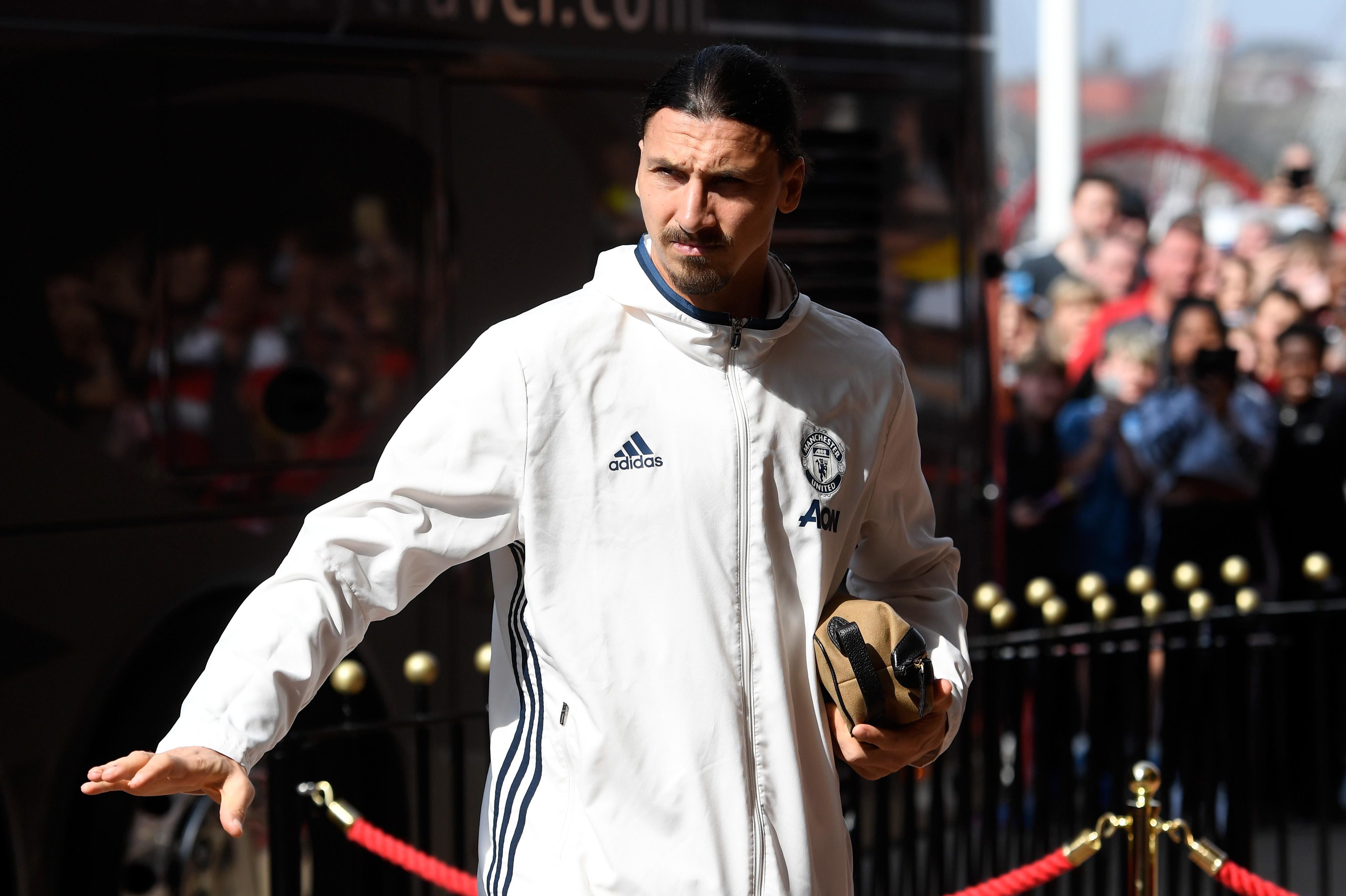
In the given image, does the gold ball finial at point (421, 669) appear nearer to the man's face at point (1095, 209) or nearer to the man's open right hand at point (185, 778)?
the man's open right hand at point (185, 778)

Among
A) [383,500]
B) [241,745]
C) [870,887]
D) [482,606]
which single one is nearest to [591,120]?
[482,606]

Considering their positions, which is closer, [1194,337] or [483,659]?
[483,659]

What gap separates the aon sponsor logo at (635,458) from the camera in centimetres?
188

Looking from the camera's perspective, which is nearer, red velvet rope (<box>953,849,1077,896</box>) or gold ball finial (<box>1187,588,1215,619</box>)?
red velvet rope (<box>953,849,1077,896</box>)

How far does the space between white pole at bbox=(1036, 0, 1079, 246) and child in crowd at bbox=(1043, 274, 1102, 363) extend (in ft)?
7.74

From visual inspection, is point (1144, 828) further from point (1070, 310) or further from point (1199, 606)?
point (1070, 310)

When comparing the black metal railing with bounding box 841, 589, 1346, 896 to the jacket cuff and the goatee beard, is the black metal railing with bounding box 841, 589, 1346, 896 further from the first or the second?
the jacket cuff

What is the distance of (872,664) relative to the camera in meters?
1.87

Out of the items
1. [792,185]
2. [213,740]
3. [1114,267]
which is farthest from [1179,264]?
[213,740]

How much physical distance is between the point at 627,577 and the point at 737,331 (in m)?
0.37

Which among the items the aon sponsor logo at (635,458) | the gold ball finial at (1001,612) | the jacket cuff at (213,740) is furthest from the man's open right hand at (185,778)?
the gold ball finial at (1001,612)

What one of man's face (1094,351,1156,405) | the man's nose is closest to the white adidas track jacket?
the man's nose

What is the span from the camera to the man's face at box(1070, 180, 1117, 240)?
6695 mm

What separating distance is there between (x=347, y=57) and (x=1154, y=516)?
361 cm
